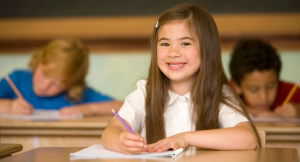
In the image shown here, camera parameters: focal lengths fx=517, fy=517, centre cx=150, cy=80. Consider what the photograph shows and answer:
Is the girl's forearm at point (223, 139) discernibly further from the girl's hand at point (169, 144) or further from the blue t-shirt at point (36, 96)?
the blue t-shirt at point (36, 96)

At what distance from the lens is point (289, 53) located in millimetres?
3848

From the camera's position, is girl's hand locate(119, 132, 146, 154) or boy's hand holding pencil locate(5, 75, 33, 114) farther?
boy's hand holding pencil locate(5, 75, 33, 114)

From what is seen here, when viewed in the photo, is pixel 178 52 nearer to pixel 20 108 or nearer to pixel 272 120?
pixel 272 120

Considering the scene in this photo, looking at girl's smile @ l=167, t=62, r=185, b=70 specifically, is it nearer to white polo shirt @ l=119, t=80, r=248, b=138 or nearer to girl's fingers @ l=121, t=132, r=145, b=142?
white polo shirt @ l=119, t=80, r=248, b=138

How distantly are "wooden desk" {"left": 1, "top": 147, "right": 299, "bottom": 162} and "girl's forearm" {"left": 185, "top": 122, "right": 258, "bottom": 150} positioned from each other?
3cm

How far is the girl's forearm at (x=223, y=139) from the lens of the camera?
144 cm

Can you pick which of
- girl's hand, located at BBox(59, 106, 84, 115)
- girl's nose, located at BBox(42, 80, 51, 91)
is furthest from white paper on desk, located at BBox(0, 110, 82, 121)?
girl's nose, located at BBox(42, 80, 51, 91)

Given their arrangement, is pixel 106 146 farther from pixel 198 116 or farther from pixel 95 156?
pixel 198 116

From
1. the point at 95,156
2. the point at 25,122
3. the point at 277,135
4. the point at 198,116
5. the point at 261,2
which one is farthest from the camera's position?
the point at 261,2

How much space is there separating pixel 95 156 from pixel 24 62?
2.99 meters

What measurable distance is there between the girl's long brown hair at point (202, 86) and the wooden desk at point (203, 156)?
0.85 ft

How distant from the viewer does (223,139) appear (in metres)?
1.45

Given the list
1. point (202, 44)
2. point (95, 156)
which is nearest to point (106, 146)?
point (95, 156)

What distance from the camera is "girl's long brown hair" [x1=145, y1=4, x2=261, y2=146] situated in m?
1.67
